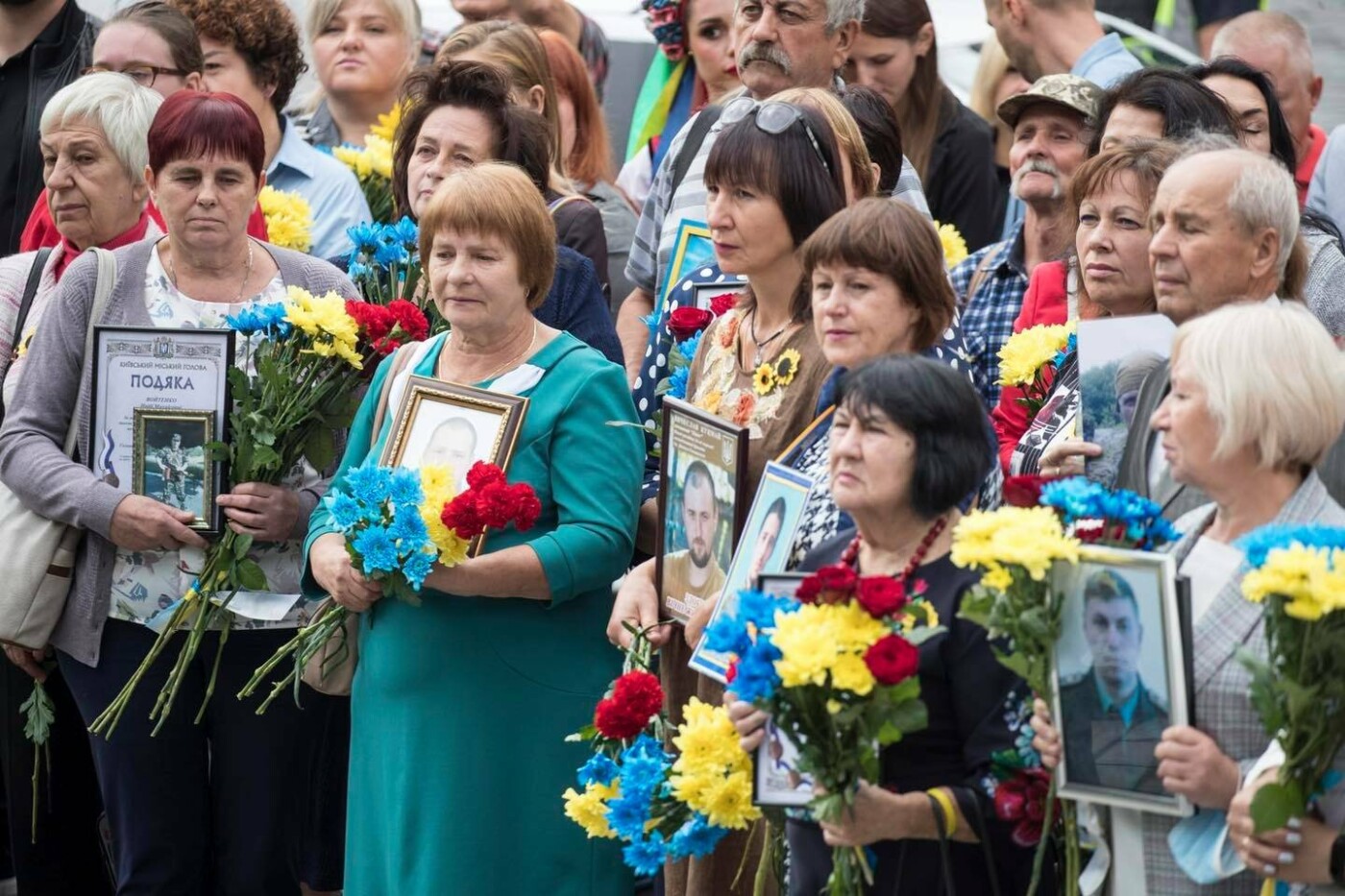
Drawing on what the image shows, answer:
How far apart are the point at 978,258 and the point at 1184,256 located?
200 centimetres

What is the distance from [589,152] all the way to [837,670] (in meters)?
4.36

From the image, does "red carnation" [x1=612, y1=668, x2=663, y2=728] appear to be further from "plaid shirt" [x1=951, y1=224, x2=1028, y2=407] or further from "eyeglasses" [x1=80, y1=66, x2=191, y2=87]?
"eyeglasses" [x1=80, y1=66, x2=191, y2=87]

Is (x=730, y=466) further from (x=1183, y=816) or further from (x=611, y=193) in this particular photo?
(x=611, y=193)

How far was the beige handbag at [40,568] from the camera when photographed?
5496 millimetres

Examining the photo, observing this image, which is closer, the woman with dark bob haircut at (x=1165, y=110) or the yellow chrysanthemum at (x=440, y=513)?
the yellow chrysanthemum at (x=440, y=513)

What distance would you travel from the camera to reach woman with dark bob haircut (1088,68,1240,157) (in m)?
5.25

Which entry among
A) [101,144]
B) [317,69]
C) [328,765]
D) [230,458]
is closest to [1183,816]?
[230,458]

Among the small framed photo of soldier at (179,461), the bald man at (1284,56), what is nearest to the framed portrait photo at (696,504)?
the small framed photo of soldier at (179,461)

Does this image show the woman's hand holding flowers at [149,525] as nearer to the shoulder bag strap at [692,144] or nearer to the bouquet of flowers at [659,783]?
the bouquet of flowers at [659,783]

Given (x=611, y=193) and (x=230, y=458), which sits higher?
(x=611, y=193)

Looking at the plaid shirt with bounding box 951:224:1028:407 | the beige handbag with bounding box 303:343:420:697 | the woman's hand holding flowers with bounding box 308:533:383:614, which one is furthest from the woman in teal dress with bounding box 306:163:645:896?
the plaid shirt with bounding box 951:224:1028:407

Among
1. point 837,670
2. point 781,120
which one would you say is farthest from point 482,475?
point 837,670

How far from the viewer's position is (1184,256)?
425 cm

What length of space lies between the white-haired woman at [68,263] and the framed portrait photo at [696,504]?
2.30 meters
